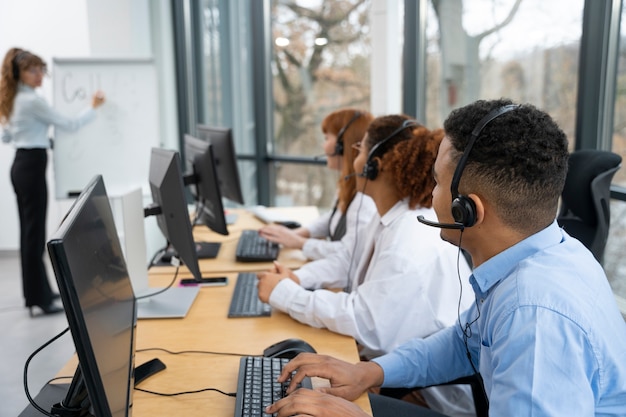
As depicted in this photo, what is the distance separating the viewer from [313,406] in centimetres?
97

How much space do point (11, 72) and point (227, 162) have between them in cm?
185

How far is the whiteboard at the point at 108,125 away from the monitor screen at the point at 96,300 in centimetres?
→ 290

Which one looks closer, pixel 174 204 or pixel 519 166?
pixel 519 166

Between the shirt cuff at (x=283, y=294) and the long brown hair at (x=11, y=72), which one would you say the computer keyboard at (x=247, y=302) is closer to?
the shirt cuff at (x=283, y=294)

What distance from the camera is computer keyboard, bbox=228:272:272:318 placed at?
1.59 m

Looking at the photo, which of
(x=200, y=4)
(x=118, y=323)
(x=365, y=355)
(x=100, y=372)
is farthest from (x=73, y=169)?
(x=100, y=372)

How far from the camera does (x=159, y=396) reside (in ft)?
3.79

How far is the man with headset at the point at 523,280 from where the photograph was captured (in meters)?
0.75

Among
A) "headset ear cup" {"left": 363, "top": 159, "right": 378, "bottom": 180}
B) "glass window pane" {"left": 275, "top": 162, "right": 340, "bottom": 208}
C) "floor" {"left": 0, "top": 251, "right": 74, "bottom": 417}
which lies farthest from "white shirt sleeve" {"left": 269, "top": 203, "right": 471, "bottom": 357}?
"glass window pane" {"left": 275, "top": 162, "right": 340, "bottom": 208}

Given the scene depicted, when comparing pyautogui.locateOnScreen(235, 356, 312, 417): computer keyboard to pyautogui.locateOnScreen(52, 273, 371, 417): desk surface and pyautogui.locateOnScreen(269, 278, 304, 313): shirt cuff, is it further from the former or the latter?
pyautogui.locateOnScreen(269, 278, 304, 313): shirt cuff

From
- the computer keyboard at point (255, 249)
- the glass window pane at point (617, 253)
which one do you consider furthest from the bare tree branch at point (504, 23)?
the computer keyboard at point (255, 249)

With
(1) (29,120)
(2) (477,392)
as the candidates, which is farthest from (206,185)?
(1) (29,120)

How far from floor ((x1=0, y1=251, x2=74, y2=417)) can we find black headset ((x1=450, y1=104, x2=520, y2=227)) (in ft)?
6.85

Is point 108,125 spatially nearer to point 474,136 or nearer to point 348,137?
point 348,137
